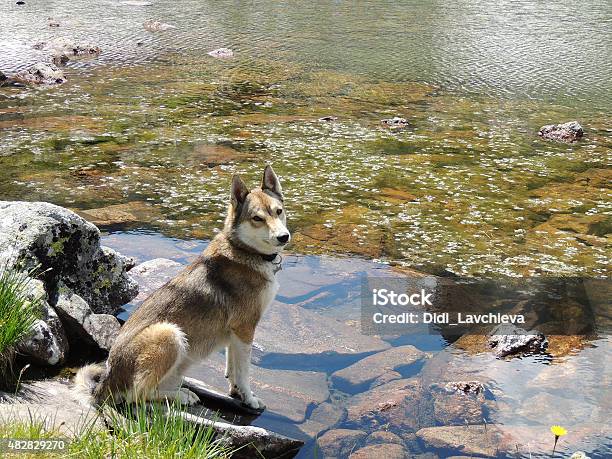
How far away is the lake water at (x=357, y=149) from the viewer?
12523mm

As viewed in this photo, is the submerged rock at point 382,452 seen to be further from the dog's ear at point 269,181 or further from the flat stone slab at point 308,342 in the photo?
the dog's ear at point 269,181

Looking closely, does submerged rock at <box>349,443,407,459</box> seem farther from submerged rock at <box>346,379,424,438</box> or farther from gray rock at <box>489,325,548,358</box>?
gray rock at <box>489,325,548,358</box>

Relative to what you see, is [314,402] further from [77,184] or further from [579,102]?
[579,102]

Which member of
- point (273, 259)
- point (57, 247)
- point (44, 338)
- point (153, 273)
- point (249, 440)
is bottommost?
point (153, 273)

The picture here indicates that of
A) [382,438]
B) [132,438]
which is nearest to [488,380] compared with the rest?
[382,438]

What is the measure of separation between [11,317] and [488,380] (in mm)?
5491

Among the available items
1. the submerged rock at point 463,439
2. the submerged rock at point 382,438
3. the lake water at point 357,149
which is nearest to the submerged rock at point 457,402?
the submerged rock at point 463,439

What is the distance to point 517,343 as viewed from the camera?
980cm

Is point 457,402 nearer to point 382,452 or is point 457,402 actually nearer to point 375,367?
point 375,367

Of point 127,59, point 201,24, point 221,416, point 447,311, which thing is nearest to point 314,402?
point 221,416

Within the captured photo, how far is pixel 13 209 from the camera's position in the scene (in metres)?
9.02

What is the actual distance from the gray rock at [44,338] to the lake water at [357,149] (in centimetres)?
246

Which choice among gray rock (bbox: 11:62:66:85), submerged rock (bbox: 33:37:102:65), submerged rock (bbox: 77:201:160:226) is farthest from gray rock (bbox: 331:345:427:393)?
submerged rock (bbox: 33:37:102:65)

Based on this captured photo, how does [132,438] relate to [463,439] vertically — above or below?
above
